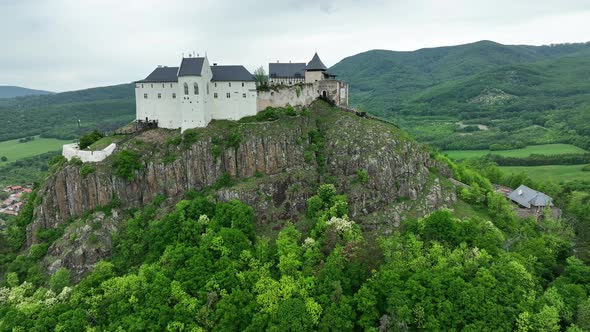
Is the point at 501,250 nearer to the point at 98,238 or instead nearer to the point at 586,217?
the point at 586,217

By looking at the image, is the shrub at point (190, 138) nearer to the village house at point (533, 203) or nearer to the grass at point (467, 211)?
the grass at point (467, 211)

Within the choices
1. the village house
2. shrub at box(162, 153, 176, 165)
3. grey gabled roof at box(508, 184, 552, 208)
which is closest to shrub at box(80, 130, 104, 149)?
shrub at box(162, 153, 176, 165)

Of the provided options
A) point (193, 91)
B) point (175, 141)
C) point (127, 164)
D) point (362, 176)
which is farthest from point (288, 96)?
point (127, 164)

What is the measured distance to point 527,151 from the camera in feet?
568

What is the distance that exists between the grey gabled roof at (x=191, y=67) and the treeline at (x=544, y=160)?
13045cm

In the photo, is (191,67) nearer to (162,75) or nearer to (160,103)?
(162,75)

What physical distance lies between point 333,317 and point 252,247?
19.7m

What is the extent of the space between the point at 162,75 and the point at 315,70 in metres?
36.8

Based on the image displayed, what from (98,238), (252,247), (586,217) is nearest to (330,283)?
(252,247)

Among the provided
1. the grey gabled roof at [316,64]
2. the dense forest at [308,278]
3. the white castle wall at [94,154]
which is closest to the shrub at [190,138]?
the dense forest at [308,278]

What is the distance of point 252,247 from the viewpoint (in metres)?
65.2

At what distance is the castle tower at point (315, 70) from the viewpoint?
312 feet

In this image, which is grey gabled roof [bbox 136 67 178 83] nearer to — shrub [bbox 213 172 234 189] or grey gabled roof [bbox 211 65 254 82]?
grey gabled roof [bbox 211 65 254 82]

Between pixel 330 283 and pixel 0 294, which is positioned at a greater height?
pixel 330 283
